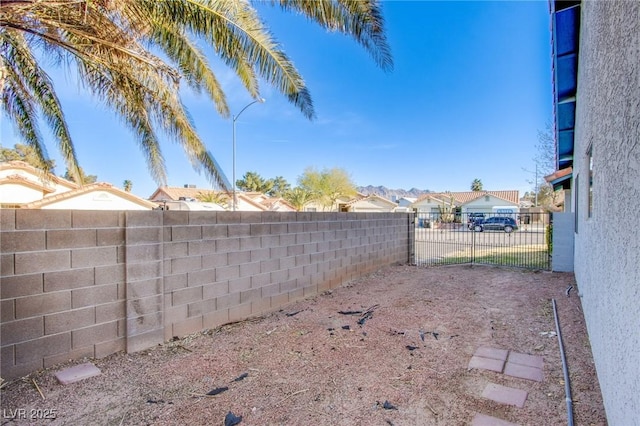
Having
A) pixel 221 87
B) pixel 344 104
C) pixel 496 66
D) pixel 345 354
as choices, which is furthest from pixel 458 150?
pixel 345 354

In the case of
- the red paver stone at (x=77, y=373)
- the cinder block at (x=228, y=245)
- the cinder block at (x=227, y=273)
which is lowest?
the red paver stone at (x=77, y=373)

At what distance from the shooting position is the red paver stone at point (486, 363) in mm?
3141

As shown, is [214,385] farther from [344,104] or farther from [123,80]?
[344,104]

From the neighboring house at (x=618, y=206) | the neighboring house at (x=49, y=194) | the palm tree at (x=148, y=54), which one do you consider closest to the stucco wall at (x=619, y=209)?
the neighboring house at (x=618, y=206)

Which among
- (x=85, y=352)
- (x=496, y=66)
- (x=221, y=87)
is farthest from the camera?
(x=496, y=66)

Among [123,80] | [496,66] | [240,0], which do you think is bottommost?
[123,80]

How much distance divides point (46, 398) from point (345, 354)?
257 centimetres

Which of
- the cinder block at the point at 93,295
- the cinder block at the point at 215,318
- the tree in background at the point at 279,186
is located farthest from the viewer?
the tree in background at the point at 279,186

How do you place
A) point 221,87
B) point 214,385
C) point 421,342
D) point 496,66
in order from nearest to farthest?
1. point 214,385
2. point 421,342
3. point 221,87
4. point 496,66

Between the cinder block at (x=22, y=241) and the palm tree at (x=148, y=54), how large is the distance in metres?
2.22

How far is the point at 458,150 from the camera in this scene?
1390 inches

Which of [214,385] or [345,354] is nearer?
[214,385]

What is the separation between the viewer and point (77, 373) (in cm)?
288

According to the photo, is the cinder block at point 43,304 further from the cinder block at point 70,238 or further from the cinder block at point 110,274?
the cinder block at point 70,238
